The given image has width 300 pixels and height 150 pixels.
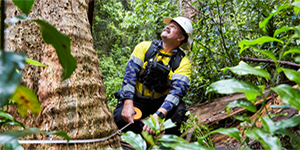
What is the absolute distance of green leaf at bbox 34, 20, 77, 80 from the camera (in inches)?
12.5

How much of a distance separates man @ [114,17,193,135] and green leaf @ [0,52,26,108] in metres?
1.98

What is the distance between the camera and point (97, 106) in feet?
4.27

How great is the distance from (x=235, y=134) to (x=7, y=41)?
59.3 inches

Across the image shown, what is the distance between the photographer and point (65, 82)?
1196 mm

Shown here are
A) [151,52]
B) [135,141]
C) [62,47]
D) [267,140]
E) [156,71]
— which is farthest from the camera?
[151,52]

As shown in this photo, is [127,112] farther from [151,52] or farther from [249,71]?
[249,71]

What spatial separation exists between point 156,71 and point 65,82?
1399 mm

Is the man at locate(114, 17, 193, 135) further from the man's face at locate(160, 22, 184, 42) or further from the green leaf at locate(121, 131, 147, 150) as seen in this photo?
the green leaf at locate(121, 131, 147, 150)

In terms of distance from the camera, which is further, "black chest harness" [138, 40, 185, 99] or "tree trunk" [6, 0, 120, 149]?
"black chest harness" [138, 40, 185, 99]

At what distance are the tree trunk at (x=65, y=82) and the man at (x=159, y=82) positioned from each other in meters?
0.92

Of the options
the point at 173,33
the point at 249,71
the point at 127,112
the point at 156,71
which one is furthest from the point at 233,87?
the point at 173,33

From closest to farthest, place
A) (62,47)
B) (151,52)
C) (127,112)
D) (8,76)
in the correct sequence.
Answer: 1. (8,76)
2. (62,47)
3. (127,112)
4. (151,52)

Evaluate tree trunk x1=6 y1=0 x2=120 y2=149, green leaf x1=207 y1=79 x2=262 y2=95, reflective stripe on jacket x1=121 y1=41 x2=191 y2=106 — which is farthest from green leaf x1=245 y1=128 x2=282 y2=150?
reflective stripe on jacket x1=121 y1=41 x2=191 y2=106

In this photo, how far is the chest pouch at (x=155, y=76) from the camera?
244cm
